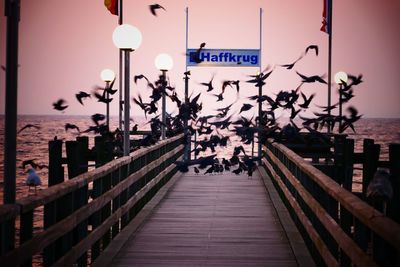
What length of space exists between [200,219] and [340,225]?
489 cm

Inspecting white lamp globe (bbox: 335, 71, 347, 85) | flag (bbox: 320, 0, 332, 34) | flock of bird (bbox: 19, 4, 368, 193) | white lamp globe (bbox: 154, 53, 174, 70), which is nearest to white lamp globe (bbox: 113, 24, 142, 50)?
flock of bird (bbox: 19, 4, 368, 193)

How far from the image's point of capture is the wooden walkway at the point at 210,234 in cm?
815

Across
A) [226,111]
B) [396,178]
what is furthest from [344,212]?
[226,111]

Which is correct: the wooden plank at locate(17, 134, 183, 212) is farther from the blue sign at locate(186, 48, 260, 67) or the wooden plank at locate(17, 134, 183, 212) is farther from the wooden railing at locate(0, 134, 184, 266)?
the blue sign at locate(186, 48, 260, 67)

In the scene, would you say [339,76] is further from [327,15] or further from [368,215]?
[368,215]

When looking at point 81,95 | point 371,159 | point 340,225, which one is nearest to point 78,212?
point 340,225

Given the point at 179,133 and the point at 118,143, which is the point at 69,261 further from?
the point at 179,133

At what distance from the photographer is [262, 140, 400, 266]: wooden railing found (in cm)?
440

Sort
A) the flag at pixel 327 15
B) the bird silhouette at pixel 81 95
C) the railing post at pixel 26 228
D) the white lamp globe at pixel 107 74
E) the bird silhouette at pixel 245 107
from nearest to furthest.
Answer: the railing post at pixel 26 228, the bird silhouette at pixel 81 95, the bird silhouette at pixel 245 107, the white lamp globe at pixel 107 74, the flag at pixel 327 15

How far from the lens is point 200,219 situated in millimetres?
11062

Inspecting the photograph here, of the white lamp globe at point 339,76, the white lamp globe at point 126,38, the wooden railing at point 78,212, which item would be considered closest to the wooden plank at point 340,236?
the wooden railing at point 78,212

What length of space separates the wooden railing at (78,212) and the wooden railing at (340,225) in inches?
85.6

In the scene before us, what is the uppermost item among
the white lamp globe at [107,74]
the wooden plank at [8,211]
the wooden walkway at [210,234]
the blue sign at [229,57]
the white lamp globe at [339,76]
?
the blue sign at [229,57]

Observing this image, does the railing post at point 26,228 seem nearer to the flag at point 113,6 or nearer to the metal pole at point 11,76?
the metal pole at point 11,76
